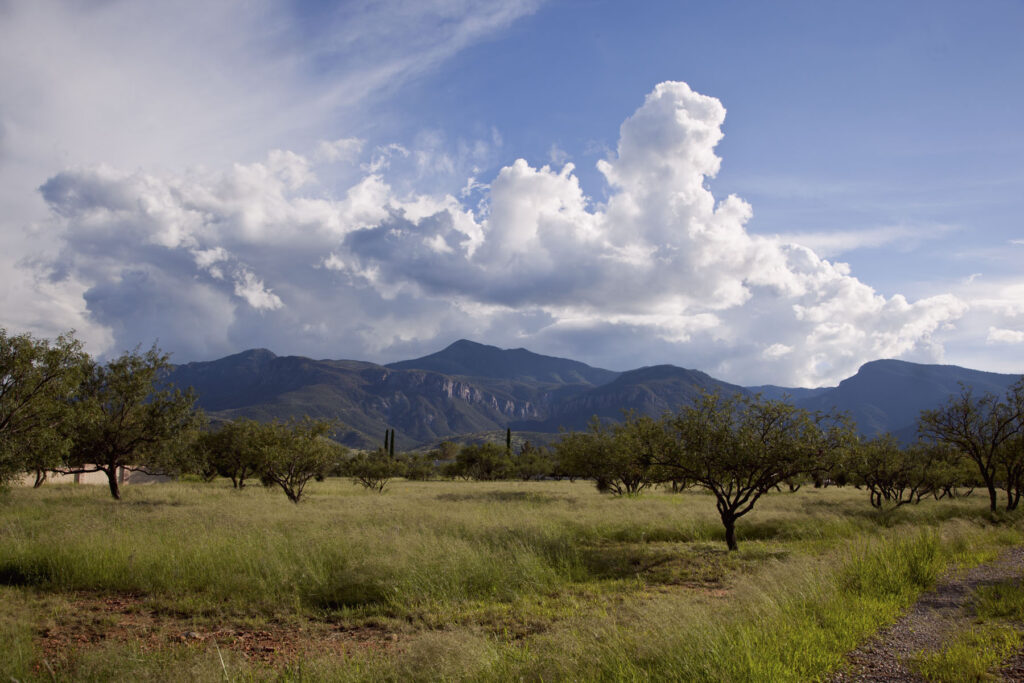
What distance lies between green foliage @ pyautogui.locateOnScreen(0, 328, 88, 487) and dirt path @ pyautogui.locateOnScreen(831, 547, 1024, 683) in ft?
83.3

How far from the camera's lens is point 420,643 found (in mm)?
6562

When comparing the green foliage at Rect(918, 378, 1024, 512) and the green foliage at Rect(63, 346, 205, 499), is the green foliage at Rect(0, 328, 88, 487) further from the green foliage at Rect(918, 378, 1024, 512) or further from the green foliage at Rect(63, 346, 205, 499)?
the green foliage at Rect(918, 378, 1024, 512)

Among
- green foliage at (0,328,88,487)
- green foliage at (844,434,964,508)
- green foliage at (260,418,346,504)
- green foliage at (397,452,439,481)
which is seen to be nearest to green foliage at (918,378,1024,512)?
green foliage at (844,434,964,508)

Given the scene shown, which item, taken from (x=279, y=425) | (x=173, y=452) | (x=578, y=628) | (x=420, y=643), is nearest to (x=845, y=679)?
(x=578, y=628)

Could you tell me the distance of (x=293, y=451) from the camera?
1176 inches

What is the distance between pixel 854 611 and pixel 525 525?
10.4m

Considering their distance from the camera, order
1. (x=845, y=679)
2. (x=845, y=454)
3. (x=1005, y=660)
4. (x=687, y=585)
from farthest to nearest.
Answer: (x=845, y=454)
(x=687, y=585)
(x=1005, y=660)
(x=845, y=679)

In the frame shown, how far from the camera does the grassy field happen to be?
20.0 feet

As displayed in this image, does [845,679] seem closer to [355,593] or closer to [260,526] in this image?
[355,593]

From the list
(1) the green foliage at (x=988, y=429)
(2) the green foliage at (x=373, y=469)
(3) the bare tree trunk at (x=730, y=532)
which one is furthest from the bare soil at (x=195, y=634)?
(2) the green foliage at (x=373, y=469)

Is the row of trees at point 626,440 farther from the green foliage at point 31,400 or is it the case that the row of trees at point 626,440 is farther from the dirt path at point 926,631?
the dirt path at point 926,631

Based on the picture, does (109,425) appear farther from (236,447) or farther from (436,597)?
(436,597)

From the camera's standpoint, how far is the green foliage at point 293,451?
1163 inches

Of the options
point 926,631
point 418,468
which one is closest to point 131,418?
point 926,631
